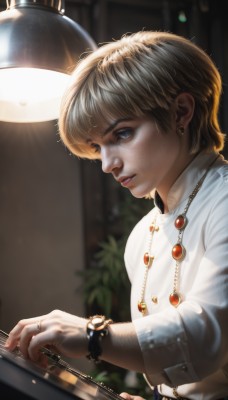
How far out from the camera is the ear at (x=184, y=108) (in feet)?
3.47

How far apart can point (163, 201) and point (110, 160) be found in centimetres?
23

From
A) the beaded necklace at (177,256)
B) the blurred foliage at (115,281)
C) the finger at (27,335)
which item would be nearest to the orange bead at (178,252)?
the beaded necklace at (177,256)

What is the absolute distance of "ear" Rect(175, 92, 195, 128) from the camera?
1.06m

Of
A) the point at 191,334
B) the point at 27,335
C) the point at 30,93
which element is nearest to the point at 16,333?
the point at 27,335

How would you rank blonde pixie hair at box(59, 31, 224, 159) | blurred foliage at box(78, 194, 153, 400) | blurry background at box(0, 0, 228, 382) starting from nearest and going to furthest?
blonde pixie hair at box(59, 31, 224, 159) → blurred foliage at box(78, 194, 153, 400) → blurry background at box(0, 0, 228, 382)

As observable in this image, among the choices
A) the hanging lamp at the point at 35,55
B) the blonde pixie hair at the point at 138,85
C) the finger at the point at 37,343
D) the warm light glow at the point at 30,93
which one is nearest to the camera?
the finger at the point at 37,343

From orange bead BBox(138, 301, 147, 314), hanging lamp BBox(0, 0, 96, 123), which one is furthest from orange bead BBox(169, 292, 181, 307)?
hanging lamp BBox(0, 0, 96, 123)

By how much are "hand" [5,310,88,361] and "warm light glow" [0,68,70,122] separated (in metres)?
0.70

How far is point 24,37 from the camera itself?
1.11 m

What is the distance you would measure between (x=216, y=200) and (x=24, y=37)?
590 mm

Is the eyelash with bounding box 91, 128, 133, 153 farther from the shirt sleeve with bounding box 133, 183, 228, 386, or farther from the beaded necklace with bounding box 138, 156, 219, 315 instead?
the shirt sleeve with bounding box 133, 183, 228, 386

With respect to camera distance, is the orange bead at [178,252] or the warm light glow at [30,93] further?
the warm light glow at [30,93]

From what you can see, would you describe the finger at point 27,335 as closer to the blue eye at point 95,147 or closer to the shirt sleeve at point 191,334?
the shirt sleeve at point 191,334

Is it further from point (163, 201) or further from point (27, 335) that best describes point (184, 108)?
point (27, 335)
